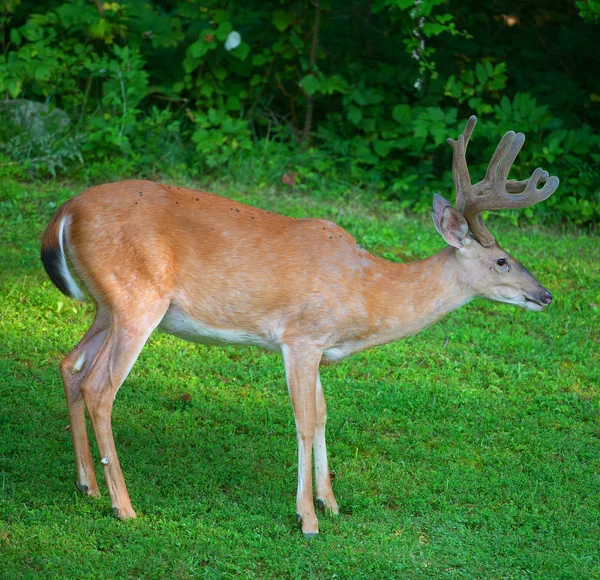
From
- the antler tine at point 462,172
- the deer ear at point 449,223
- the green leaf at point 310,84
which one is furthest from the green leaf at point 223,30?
the deer ear at point 449,223

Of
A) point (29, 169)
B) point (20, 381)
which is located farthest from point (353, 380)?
point (29, 169)

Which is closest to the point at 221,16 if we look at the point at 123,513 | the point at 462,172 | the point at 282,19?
the point at 282,19

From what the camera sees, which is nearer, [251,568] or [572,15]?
[251,568]

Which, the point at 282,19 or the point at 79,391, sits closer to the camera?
the point at 79,391

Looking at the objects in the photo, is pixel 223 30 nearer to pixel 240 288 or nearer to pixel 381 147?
pixel 381 147

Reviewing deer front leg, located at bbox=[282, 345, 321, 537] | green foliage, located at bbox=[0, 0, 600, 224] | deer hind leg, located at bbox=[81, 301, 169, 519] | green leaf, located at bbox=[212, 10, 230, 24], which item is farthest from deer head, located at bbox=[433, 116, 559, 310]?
green leaf, located at bbox=[212, 10, 230, 24]

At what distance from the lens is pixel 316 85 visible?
9.34m

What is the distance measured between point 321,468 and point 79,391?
122 centimetres

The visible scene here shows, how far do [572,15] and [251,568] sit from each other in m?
8.24

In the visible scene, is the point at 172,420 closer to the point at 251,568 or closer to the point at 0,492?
the point at 0,492

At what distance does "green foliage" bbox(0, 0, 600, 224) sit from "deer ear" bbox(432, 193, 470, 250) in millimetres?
4180

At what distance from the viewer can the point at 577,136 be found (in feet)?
29.4

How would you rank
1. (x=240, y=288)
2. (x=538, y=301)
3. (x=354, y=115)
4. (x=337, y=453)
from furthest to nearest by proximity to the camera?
(x=354, y=115), (x=337, y=453), (x=538, y=301), (x=240, y=288)

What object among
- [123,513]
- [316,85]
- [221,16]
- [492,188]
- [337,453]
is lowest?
[337,453]
